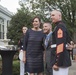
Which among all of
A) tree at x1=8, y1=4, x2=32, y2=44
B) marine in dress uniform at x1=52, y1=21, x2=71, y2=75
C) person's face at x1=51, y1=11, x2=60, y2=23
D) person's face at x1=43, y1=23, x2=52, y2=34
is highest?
tree at x1=8, y1=4, x2=32, y2=44

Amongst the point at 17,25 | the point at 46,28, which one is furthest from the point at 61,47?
the point at 17,25

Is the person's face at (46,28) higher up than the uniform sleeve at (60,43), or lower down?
higher up

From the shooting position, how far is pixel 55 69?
4.82 metres

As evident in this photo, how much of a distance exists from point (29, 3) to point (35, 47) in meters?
37.8

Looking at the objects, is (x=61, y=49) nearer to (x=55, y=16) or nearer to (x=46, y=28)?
(x=55, y=16)

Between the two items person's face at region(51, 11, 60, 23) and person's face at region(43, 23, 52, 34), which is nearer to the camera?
person's face at region(51, 11, 60, 23)

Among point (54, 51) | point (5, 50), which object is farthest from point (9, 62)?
point (54, 51)

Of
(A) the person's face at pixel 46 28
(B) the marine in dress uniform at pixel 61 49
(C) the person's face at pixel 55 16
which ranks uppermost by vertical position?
(C) the person's face at pixel 55 16

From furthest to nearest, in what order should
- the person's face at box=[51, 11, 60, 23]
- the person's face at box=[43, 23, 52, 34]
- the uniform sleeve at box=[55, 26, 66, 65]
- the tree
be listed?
1. the tree
2. the person's face at box=[43, 23, 52, 34]
3. the person's face at box=[51, 11, 60, 23]
4. the uniform sleeve at box=[55, 26, 66, 65]

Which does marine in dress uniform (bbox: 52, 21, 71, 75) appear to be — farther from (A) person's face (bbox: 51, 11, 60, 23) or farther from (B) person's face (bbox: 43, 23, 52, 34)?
(B) person's face (bbox: 43, 23, 52, 34)

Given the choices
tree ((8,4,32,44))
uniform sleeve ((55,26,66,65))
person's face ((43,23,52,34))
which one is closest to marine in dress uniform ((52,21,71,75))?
uniform sleeve ((55,26,66,65))

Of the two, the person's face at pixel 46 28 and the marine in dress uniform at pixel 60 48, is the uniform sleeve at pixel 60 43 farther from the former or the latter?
the person's face at pixel 46 28

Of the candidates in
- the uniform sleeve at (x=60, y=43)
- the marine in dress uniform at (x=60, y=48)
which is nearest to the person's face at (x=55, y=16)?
the marine in dress uniform at (x=60, y=48)

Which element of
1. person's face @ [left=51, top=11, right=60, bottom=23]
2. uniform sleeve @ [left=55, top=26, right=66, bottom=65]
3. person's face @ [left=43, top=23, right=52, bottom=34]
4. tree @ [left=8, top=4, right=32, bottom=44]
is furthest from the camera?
tree @ [left=8, top=4, right=32, bottom=44]
